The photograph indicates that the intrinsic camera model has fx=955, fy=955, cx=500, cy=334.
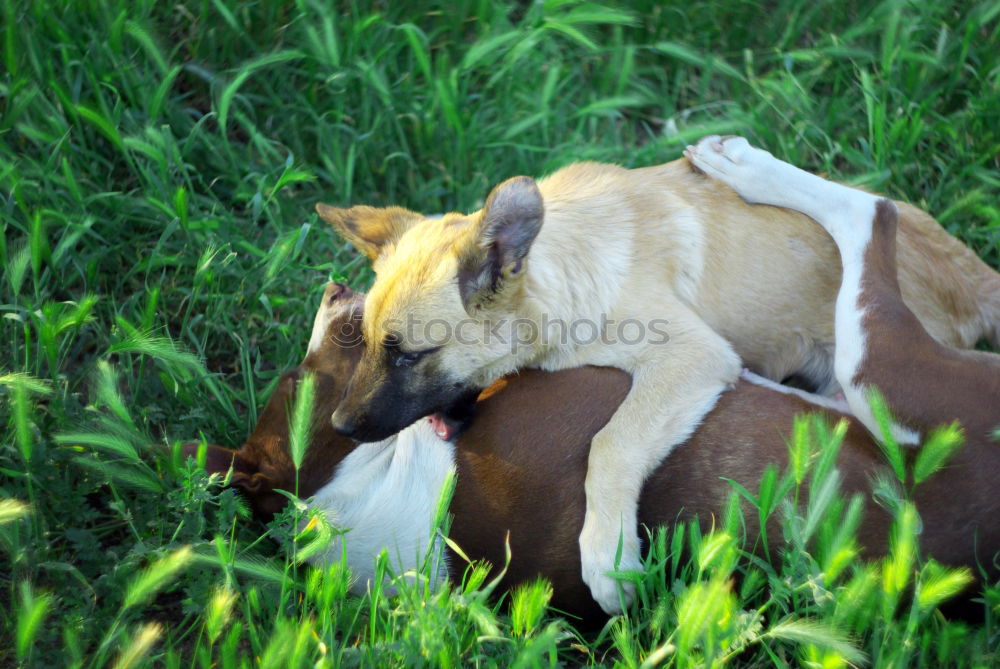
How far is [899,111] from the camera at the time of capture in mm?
4469

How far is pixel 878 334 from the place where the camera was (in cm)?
312

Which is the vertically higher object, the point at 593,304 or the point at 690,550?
the point at 593,304

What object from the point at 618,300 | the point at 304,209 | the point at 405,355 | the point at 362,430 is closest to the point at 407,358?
the point at 405,355

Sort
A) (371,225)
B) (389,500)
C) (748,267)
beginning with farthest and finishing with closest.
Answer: (371,225) → (748,267) → (389,500)

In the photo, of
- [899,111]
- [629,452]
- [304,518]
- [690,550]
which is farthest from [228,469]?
[899,111]

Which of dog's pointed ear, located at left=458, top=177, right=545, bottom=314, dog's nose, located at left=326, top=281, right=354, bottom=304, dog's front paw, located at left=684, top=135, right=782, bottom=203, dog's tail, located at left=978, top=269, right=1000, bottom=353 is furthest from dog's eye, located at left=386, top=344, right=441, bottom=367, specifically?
dog's tail, located at left=978, top=269, right=1000, bottom=353

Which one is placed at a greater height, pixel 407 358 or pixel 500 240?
pixel 500 240

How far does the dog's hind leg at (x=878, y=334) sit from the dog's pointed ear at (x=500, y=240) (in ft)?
3.40

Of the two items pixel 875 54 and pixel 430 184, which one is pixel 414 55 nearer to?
pixel 430 184

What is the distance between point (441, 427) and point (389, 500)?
30 centimetres

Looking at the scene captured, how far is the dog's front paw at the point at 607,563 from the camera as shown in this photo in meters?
2.86

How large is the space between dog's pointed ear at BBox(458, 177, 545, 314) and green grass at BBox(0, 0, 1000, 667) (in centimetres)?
97

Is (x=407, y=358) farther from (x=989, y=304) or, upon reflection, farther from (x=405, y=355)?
(x=989, y=304)

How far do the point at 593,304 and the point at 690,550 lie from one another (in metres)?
0.88
